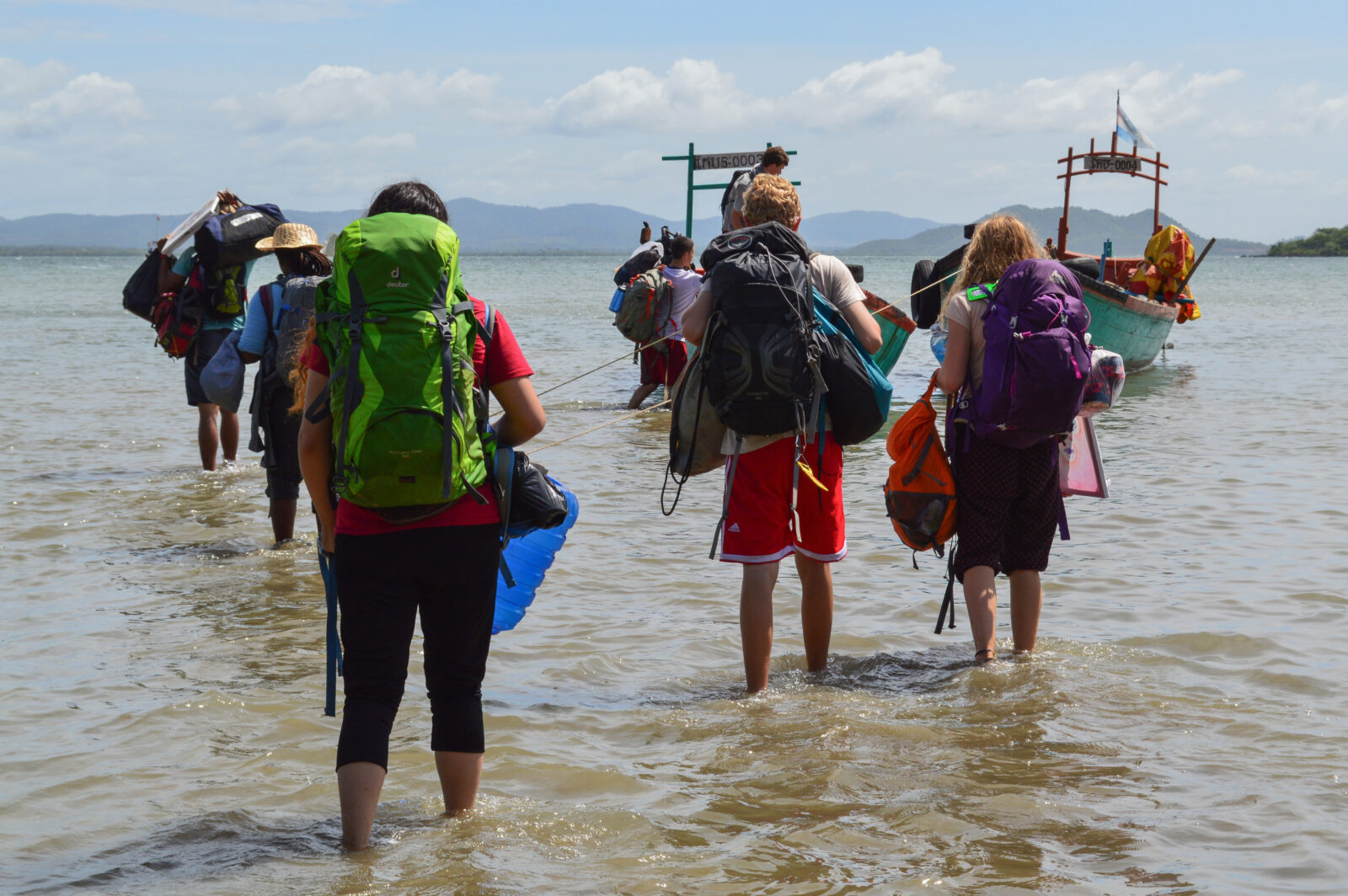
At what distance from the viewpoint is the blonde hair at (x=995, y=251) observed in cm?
479

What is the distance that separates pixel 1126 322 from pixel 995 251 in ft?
49.2

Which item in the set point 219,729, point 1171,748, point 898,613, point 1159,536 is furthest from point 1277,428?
point 219,729

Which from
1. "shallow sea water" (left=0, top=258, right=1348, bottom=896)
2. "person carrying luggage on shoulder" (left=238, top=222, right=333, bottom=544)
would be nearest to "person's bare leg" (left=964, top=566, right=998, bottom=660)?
"shallow sea water" (left=0, top=258, right=1348, bottom=896)

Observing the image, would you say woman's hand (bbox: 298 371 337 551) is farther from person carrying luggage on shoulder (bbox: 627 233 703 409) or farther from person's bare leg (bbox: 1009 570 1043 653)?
person carrying luggage on shoulder (bbox: 627 233 703 409)

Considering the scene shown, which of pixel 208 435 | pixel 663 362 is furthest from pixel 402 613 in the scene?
pixel 663 362

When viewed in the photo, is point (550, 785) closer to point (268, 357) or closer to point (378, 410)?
point (378, 410)

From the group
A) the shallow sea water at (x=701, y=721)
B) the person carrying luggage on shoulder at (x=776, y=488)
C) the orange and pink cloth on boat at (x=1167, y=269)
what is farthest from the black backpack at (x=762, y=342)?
the orange and pink cloth on boat at (x=1167, y=269)

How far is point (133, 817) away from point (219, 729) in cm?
74

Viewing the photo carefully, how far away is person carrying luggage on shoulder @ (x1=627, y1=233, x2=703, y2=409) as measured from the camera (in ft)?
41.8

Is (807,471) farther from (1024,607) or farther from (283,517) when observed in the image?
(283,517)

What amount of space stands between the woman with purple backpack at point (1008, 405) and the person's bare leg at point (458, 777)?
217cm

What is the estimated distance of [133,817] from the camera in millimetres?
3736

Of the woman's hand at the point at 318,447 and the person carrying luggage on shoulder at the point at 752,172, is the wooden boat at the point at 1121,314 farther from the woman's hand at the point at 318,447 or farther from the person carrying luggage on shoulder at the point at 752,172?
the woman's hand at the point at 318,447

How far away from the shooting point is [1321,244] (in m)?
144
